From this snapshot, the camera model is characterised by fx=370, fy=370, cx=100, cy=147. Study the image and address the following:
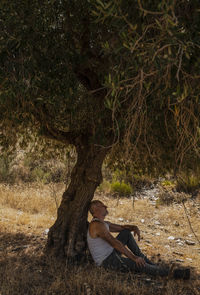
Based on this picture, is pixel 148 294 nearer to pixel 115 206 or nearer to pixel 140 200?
pixel 115 206

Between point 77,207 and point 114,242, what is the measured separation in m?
1.16

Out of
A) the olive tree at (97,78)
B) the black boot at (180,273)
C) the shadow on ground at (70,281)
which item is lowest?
the shadow on ground at (70,281)

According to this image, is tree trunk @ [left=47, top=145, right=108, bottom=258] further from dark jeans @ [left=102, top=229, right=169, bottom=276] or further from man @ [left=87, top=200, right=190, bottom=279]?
dark jeans @ [left=102, top=229, right=169, bottom=276]

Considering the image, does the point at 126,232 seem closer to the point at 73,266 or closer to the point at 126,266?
the point at 126,266

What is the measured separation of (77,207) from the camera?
659 cm

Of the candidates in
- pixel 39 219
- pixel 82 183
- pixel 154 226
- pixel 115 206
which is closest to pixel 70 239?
pixel 82 183

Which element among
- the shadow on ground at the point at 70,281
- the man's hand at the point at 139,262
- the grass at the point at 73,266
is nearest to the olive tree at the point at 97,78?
the shadow on ground at the point at 70,281

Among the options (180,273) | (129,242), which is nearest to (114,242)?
(129,242)

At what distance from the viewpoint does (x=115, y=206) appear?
13.8m

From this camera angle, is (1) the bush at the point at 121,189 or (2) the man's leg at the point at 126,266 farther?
(1) the bush at the point at 121,189

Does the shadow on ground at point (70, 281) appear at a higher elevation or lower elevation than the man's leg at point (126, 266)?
lower

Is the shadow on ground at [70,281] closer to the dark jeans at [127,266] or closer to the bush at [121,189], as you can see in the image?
the dark jeans at [127,266]

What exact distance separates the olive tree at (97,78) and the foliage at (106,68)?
1 cm

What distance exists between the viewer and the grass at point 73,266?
5012mm
